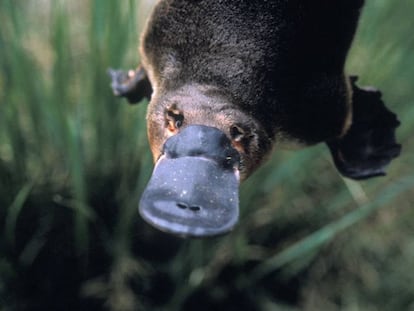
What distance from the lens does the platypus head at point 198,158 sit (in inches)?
25.0

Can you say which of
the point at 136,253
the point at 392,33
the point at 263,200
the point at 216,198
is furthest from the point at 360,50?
the point at 216,198

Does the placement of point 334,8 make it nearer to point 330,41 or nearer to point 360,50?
point 330,41

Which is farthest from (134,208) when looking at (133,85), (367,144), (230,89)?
(230,89)

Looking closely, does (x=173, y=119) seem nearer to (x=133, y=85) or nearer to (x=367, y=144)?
(x=133, y=85)

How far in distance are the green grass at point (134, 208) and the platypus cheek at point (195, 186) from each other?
45 cm

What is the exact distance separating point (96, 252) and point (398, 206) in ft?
2.33

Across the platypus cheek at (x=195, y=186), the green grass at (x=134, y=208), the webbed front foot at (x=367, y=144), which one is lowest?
the green grass at (x=134, y=208)

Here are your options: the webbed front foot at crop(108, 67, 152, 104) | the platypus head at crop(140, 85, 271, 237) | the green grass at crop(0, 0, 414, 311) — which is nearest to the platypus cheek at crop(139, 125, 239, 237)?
the platypus head at crop(140, 85, 271, 237)

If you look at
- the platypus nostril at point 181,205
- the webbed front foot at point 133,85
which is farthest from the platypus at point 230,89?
the webbed front foot at point 133,85

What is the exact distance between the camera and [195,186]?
69 centimetres

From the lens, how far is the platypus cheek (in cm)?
62

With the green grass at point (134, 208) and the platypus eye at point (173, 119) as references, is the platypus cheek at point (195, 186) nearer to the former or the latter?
the platypus eye at point (173, 119)

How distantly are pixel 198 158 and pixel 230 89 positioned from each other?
0.31 ft

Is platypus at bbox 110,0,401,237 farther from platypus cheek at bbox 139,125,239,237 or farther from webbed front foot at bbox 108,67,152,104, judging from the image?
webbed front foot at bbox 108,67,152,104
